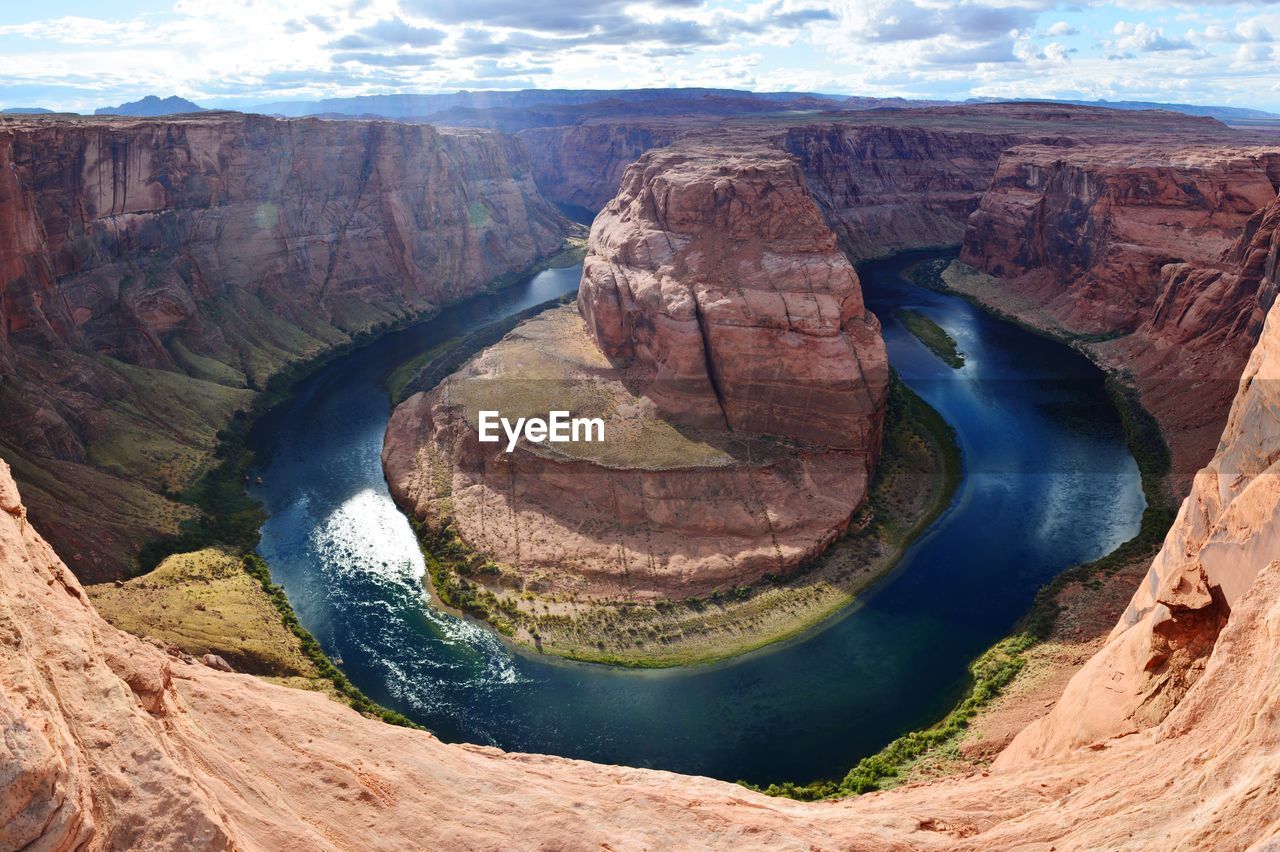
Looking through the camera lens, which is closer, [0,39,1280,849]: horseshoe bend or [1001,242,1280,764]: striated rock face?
[0,39,1280,849]: horseshoe bend

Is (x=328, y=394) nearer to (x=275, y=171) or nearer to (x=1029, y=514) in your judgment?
(x=275, y=171)

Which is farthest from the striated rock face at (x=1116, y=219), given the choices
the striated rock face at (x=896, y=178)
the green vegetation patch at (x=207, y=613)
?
the green vegetation patch at (x=207, y=613)

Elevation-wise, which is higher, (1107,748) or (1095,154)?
(1095,154)

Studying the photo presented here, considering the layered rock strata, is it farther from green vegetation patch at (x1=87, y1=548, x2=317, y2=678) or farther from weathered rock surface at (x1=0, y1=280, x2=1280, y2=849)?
weathered rock surface at (x1=0, y1=280, x2=1280, y2=849)

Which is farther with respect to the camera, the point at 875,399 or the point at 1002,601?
the point at 875,399

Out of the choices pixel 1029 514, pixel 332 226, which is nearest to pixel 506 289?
pixel 332 226

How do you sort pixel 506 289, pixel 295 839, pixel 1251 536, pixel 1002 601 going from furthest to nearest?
pixel 506 289
pixel 1002 601
pixel 1251 536
pixel 295 839

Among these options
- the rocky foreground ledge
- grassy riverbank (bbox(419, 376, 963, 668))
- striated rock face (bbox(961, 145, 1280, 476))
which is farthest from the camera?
striated rock face (bbox(961, 145, 1280, 476))

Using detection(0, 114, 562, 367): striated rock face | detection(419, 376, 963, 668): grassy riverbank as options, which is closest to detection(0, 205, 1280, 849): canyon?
detection(419, 376, 963, 668): grassy riverbank
